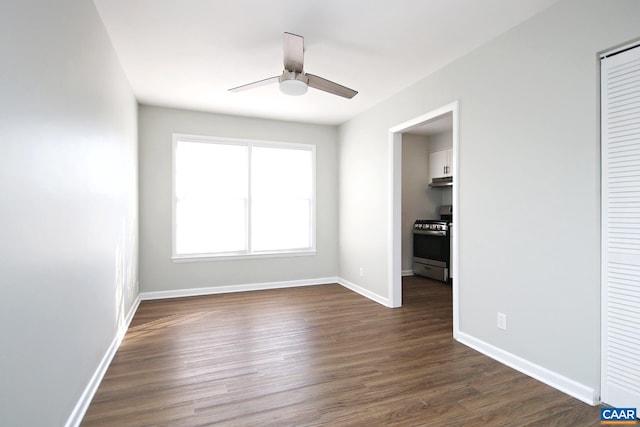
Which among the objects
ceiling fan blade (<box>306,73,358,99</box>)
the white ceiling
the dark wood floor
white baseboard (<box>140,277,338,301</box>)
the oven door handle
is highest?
the white ceiling

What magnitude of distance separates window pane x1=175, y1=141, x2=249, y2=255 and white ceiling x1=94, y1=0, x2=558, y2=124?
3.62 feet

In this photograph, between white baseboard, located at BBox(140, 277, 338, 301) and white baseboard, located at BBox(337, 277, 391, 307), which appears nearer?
white baseboard, located at BBox(337, 277, 391, 307)

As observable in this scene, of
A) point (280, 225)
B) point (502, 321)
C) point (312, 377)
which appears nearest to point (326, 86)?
point (312, 377)

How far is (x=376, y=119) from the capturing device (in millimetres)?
4559

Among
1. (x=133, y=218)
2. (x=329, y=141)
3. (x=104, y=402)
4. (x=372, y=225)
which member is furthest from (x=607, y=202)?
(x=133, y=218)

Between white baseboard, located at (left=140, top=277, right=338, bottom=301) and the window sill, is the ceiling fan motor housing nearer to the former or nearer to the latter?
the window sill

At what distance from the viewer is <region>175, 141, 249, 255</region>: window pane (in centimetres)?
484

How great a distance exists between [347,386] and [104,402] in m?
1.64

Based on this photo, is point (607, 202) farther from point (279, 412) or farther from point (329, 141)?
point (329, 141)

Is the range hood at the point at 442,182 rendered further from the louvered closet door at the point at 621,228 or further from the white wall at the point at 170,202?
the louvered closet door at the point at 621,228

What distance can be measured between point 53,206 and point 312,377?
1997 millimetres

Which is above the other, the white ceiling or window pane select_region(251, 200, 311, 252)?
the white ceiling

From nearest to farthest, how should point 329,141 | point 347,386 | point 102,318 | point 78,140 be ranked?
1. point 78,140
2. point 347,386
3. point 102,318
4. point 329,141

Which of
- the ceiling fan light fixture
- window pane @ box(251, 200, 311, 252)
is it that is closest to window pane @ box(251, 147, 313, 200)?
window pane @ box(251, 200, 311, 252)
